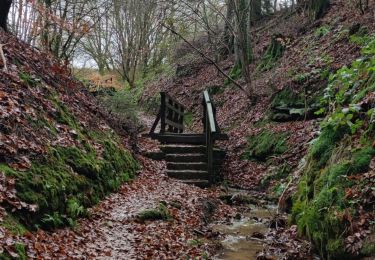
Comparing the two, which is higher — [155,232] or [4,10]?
[4,10]

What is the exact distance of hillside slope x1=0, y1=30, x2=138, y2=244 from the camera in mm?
5168

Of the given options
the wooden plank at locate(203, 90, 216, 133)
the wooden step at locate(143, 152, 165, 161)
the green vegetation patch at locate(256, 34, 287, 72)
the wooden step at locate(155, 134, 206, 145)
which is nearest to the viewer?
the wooden plank at locate(203, 90, 216, 133)

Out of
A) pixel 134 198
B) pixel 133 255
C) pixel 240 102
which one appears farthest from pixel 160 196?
pixel 240 102

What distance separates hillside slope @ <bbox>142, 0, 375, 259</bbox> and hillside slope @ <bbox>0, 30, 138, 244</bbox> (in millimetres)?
3508

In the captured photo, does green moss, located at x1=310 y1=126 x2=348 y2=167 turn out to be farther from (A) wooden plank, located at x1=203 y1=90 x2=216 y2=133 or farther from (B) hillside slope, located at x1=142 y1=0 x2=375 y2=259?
(A) wooden plank, located at x1=203 y1=90 x2=216 y2=133

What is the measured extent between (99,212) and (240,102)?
10.3 metres

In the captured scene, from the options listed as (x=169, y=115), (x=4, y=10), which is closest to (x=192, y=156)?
(x=169, y=115)

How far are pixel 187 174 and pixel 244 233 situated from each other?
12.5 feet

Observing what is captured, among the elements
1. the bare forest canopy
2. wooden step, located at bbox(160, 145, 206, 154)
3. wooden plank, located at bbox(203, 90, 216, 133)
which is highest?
the bare forest canopy

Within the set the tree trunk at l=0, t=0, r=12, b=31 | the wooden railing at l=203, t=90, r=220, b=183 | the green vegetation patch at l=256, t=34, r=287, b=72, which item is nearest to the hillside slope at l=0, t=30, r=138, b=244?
the tree trunk at l=0, t=0, r=12, b=31

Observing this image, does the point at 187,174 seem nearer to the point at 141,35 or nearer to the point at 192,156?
the point at 192,156

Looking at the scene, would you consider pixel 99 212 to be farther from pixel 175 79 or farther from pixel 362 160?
pixel 175 79

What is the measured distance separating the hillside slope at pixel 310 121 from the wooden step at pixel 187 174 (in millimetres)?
787

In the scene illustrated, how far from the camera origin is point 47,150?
254 inches
